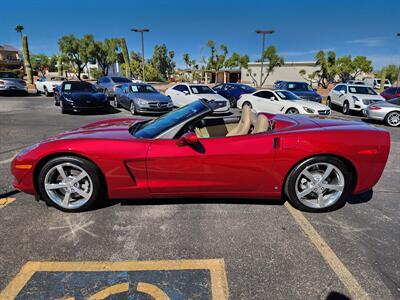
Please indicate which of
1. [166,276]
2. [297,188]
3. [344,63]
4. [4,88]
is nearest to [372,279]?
[297,188]

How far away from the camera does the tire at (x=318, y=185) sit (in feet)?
10.3

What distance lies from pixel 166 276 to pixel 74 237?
1.13m

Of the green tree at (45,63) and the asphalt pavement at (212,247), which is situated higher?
the green tree at (45,63)

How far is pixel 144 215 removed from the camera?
3.20 metres

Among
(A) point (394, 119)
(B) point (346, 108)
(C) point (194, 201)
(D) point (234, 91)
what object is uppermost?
(D) point (234, 91)

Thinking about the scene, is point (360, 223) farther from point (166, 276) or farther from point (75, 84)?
point (75, 84)

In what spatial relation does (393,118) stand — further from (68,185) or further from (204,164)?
(68,185)

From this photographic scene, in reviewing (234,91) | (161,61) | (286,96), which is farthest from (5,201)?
(161,61)

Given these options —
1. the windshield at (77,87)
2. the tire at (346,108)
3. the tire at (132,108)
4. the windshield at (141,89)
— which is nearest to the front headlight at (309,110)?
the tire at (346,108)

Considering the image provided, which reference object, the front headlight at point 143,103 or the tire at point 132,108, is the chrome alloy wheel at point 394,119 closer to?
the front headlight at point 143,103

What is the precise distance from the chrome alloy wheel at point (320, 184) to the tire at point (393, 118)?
29.8 feet

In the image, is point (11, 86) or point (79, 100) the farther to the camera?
point (11, 86)

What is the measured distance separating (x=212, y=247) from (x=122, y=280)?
860 mm

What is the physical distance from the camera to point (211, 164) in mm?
2998
